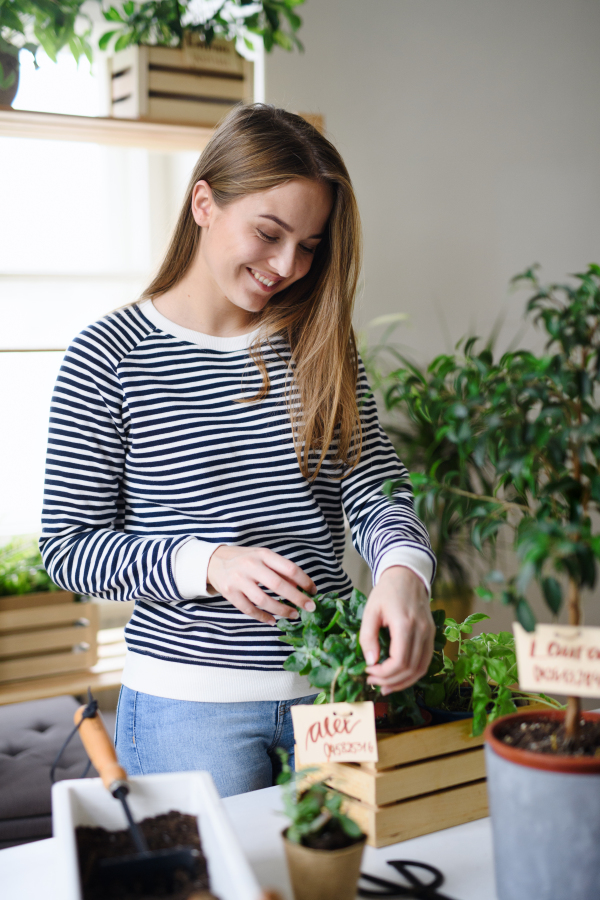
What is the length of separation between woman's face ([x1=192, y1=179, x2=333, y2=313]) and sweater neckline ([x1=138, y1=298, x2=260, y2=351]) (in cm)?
6

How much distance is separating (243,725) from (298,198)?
2.59ft

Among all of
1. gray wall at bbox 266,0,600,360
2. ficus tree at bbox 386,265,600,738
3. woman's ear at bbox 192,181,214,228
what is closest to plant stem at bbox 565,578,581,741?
ficus tree at bbox 386,265,600,738

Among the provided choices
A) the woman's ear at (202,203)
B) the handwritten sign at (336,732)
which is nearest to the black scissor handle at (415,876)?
the handwritten sign at (336,732)

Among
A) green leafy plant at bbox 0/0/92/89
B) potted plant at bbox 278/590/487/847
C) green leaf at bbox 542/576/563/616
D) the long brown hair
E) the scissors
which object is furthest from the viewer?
green leafy plant at bbox 0/0/92/89

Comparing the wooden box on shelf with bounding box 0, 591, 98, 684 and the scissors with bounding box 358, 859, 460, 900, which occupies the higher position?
the scissors with bounding box 358, 859, 460, 900

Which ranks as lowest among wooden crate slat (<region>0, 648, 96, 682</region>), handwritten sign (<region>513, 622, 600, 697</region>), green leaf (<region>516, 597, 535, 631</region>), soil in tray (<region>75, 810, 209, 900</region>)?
wooden crate slat (<region>0, 648, 96, 682</region>)

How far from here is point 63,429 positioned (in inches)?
44.9

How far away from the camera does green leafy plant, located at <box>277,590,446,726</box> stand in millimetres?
846

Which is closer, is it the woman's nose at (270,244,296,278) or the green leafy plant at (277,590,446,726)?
the green leafy plant at (277,590,446,726)

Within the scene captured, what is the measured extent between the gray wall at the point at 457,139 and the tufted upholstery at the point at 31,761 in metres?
1.14

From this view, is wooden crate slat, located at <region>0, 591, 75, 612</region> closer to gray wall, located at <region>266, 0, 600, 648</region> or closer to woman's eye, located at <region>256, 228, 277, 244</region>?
gray wall, located at <region>266, 0, 600, 648</region>

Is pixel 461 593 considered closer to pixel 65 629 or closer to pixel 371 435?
pixel 65 629

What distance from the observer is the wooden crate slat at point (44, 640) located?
2.30m

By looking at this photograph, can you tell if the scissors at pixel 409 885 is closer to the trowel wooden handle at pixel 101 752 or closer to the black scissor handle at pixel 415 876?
the black scissor handle at pixel 415 876
